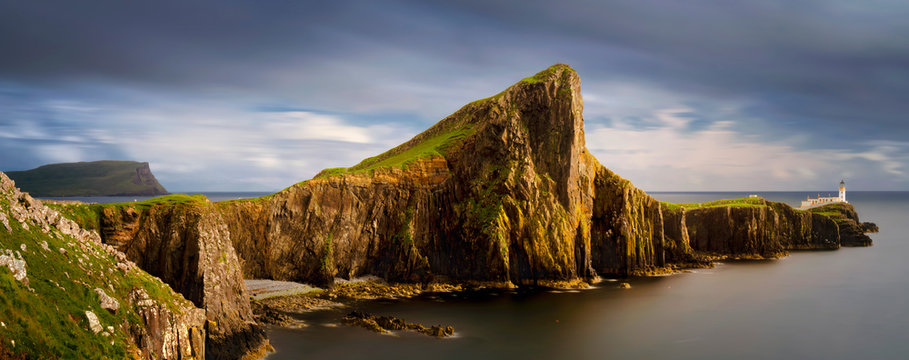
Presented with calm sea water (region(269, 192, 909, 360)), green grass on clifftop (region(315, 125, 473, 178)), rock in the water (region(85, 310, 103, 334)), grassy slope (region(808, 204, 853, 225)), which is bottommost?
calm sea water (region(269, 192, 909, 360))

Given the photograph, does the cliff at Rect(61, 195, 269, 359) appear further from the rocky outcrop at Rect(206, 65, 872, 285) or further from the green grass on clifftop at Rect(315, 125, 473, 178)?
the green grass on clifftop at Rect(315, 125, 473, 178)

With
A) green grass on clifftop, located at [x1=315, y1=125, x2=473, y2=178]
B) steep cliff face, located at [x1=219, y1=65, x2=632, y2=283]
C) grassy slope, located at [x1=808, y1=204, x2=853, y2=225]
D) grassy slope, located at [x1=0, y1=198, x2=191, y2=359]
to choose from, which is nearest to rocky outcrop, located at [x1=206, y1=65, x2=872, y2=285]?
steep cliff face, located at [x1=219, y1=65, x2=632, y2=283]

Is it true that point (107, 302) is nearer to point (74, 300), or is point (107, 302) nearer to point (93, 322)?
point (74, 300)

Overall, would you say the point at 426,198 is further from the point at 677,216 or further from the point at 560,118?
the point at 677,216

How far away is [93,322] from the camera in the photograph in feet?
83.6

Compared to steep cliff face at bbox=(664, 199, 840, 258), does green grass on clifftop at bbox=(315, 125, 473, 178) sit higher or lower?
higher

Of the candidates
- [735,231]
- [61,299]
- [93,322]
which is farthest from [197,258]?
[735,231]

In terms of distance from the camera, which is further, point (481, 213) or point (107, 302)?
point (481, 213)

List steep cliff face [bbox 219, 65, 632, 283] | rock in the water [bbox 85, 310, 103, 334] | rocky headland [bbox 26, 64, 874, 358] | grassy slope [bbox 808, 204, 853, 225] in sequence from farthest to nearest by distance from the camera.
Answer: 1. grassy slope [bbox 808, 204, 853, 225]
2. steep cliff face [bbox 219, 65, 632, 283]
3. rocky headland [bbox 26, 64, 874, 358]
4. rock in the water [bbox 85, 310, 103, 334]

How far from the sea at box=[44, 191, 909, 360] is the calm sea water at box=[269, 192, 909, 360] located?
12cm

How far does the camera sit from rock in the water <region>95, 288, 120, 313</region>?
2728 cm

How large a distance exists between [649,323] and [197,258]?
43.8 m

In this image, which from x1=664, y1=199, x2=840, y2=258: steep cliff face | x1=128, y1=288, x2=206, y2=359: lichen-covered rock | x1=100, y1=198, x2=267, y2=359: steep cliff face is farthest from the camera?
x1=664, y1=199, x2=840, y2=258: steep cliff face

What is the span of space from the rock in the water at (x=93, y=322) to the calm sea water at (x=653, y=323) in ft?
54.6
